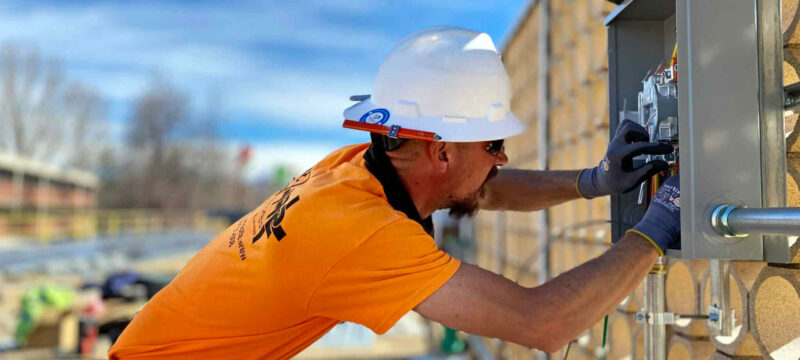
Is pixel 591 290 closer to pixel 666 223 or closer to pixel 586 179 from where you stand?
pixel 666 223

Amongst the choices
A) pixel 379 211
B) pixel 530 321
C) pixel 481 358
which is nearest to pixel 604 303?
pixel 530 321

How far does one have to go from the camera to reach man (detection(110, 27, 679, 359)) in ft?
4.46

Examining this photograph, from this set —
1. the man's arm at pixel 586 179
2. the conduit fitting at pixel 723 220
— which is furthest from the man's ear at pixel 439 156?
the conduit fitting at pixel 723 220

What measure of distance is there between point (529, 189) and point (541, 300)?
2.45ft

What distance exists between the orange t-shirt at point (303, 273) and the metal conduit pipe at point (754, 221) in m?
0.53

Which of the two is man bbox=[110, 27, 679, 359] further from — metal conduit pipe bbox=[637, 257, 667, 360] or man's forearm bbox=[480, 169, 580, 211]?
metal conduit pipe bbox=[637, 257, 667, 360]

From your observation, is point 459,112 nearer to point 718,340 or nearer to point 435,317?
point 435,317

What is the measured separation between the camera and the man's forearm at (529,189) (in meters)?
1.98

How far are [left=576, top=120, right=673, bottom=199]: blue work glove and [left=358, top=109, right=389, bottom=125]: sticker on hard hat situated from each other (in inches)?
21.7

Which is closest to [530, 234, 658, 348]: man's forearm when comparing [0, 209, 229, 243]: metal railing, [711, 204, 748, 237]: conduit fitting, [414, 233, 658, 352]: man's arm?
[414, 233, 658, 352]: man's arm

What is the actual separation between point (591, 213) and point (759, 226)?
1.97m

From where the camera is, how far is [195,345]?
172 centimetres

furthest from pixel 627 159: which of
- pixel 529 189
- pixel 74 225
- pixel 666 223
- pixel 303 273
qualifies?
pixel 74 225

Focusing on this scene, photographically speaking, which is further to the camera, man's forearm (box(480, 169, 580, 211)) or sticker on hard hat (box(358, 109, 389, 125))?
man's forearm (box(480, 169, 580, 211))
